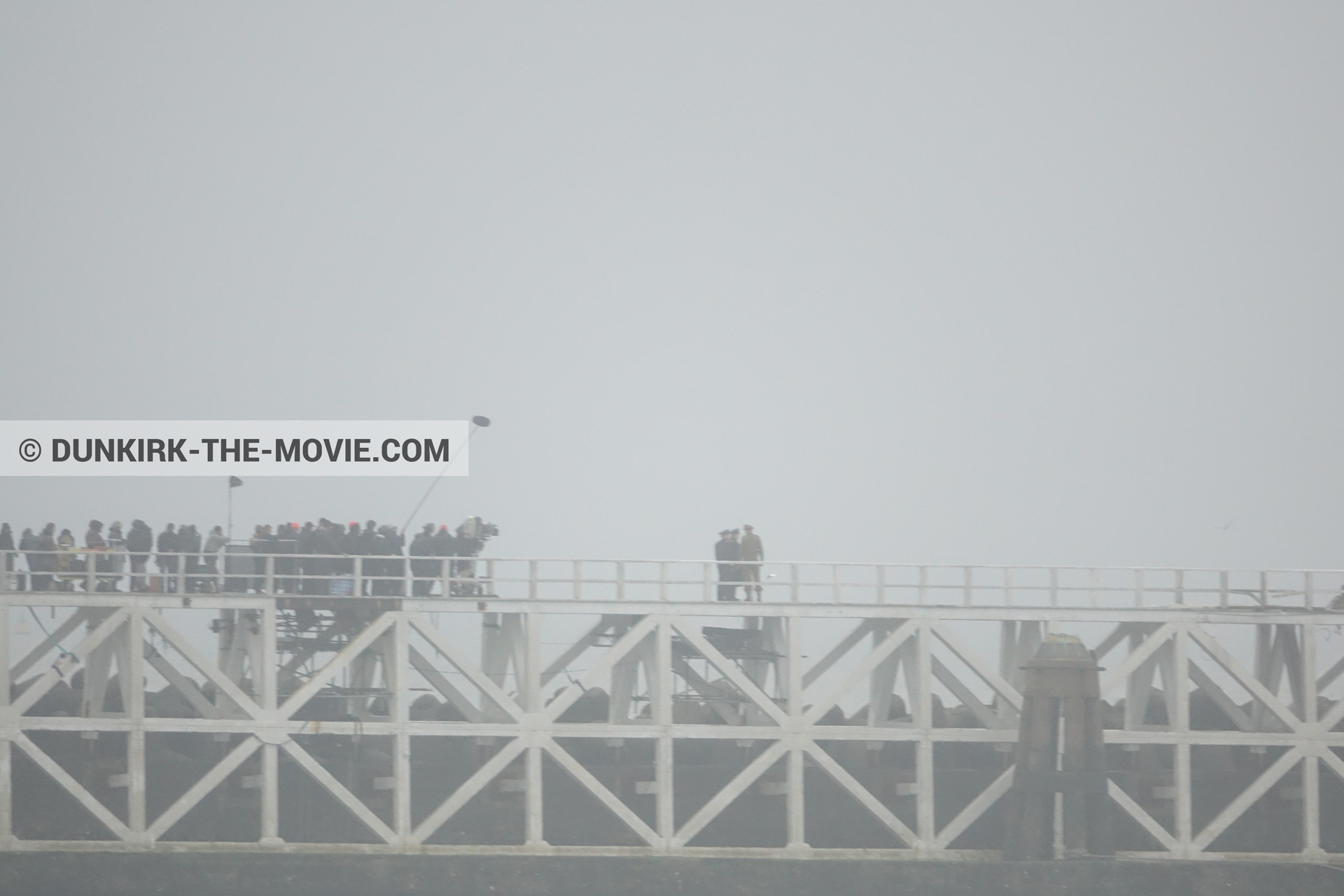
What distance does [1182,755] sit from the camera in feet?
138

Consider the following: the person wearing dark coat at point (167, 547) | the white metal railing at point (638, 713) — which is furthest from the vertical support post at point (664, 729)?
the person wearing dark coat at point (167, 547)

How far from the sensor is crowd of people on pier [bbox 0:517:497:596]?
40.7 metres

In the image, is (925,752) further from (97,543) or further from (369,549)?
(97,543)

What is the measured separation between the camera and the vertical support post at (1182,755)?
41.9 m

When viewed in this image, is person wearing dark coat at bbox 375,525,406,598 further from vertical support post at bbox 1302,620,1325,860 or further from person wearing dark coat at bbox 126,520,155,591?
vertical support post at bbox 1302,620,1325,860

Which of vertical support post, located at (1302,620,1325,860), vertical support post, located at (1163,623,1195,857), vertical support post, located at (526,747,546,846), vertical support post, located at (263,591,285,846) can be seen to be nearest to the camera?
vertical support post, located at (263,591,285,846)

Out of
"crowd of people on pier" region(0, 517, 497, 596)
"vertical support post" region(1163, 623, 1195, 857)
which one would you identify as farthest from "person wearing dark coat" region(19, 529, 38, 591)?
"vertical support post" region(1163, 623, 1195, 857)

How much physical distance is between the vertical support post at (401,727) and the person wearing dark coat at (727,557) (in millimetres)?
7139

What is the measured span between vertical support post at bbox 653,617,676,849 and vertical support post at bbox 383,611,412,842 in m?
5.41

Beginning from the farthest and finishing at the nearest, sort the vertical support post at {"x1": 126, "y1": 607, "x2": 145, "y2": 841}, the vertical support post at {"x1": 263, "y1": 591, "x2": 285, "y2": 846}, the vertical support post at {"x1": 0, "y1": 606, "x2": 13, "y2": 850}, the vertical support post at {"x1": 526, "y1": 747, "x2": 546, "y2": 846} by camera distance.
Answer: the vertical support post at {"x1": 526, "y1": 747, "x2": 546, "y2": 846} < the vertical support post at {"x1": 263, "y1": 591, "x2": 285, "y2": 846} < the vertical support post at {"x1": 126, "y1": 607, "x2": 145, "y2": 841} < the vertical support post at {"x1": 0, "y1": 606, "x2": 13, "y2": 850}

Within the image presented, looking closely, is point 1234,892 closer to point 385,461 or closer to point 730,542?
point 730,542

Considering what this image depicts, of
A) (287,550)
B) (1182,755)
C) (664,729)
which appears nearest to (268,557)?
(287,550)

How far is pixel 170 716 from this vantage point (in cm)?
4266

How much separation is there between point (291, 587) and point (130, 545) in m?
3.59
